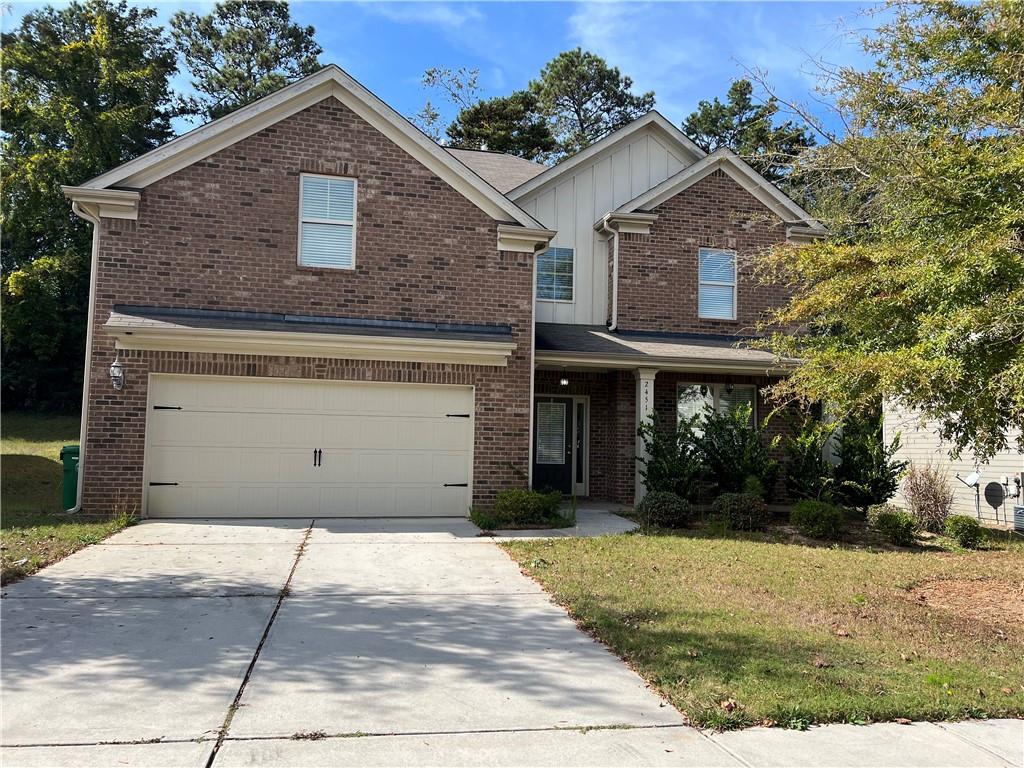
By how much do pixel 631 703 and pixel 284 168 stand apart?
1012 cm

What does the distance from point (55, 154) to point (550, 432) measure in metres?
23.1

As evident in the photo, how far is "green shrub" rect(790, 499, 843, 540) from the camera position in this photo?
37.4 feet

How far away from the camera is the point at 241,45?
129 feet

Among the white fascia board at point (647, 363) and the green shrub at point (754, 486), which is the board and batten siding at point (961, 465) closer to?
the white fascia board at point (647, 363)

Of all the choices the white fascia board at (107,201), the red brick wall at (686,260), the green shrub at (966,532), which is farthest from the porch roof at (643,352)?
the white fascia board at (107,201)

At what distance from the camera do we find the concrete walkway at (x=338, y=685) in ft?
12.9

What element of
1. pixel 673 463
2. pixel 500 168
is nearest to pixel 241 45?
pixel 500 168

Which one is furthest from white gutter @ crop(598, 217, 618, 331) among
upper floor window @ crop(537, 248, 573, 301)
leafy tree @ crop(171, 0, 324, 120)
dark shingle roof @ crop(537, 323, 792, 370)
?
leafy tree @ crop(171, 0, 324, 120)

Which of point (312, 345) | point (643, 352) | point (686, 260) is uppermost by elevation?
point (686, 260)

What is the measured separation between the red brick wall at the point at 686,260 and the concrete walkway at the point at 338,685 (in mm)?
8504

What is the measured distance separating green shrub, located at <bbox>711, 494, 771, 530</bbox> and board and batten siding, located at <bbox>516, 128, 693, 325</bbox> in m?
4.98

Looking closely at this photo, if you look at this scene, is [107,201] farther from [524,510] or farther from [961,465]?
[961,465]

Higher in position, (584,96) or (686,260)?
(584,96)

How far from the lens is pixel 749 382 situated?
15.2 metres
